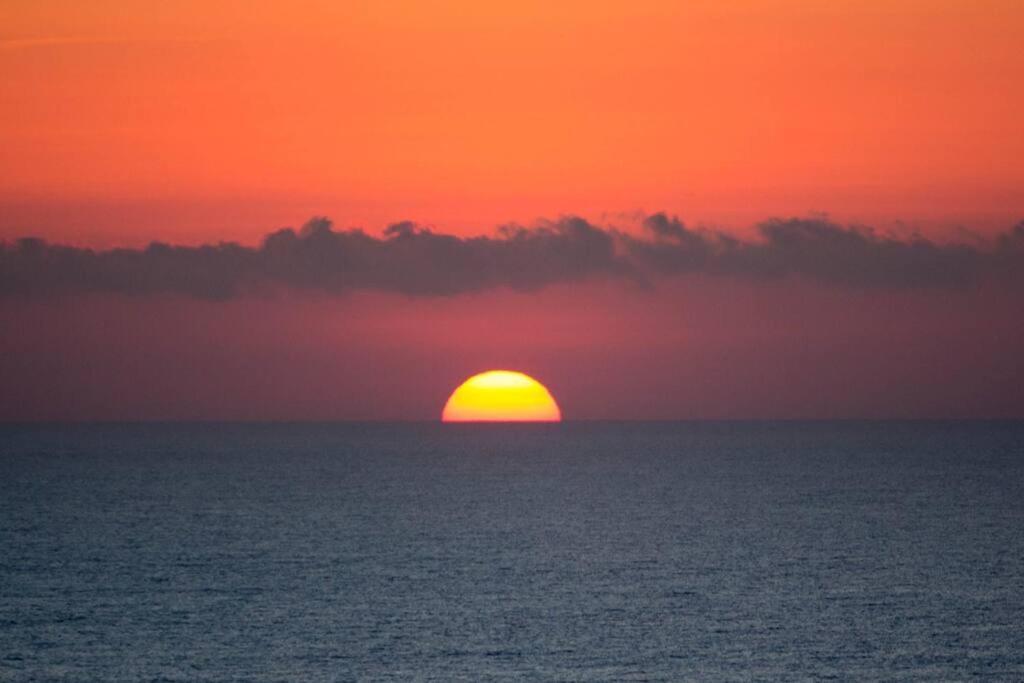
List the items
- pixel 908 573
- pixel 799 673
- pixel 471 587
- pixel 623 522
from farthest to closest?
pixel 623 522
pixel 908 573
pixel 471 587
pixel 799 673

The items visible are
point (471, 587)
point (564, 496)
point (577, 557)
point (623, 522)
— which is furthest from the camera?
point (564, 496)

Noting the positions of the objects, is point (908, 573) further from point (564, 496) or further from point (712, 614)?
point (564, 496)

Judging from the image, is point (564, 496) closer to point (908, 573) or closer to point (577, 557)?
point (577, 557)

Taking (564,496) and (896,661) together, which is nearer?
(896,661)

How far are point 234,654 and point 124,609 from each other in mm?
16198

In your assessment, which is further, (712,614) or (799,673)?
(712,614)

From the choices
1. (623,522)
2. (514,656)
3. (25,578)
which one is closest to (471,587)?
(514,656)

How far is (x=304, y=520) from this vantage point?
13875 centimetres

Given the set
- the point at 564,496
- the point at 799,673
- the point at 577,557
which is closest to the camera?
the point at 799,673

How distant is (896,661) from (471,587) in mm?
32435

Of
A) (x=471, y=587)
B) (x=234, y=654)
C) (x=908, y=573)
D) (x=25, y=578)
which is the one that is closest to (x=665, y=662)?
(x=234, y=654)

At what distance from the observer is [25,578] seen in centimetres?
9075

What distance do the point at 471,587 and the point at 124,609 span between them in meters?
22.0

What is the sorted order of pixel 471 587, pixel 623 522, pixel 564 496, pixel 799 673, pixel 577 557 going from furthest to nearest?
pixel 564 496
pixel 623 522
pixel 577 557
pixel 471 587
pixel 799 673
